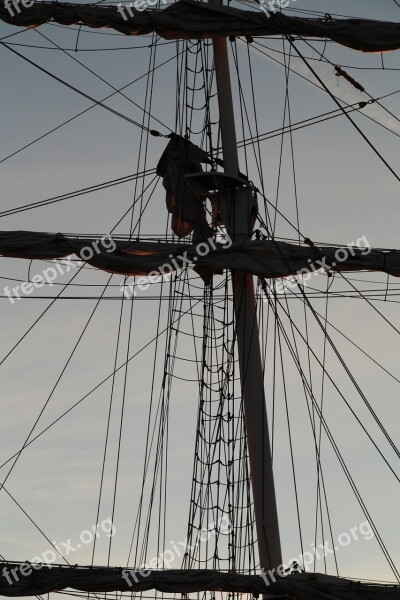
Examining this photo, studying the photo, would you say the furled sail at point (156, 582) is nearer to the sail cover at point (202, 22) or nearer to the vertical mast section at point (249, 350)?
the vertical mast section at point (249, 350)

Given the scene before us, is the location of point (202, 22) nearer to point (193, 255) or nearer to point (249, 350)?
point (193, 255)

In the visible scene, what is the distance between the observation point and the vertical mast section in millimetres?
15766

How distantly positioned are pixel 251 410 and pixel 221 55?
5.42 m

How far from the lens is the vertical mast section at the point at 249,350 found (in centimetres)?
1577

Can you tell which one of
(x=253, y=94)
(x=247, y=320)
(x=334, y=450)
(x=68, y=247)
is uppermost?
(x=253, y=94)

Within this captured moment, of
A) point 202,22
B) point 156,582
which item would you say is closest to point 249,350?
point 156,582

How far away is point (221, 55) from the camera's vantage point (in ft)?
62.4

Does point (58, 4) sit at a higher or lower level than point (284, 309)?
higher

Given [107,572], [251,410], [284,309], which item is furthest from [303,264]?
[107,572]

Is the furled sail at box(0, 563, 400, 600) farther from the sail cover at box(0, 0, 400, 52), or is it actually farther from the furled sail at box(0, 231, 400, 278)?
the sail cover at box(0, 0, 400, 52)

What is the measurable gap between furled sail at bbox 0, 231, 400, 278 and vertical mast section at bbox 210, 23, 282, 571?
371 millimetres

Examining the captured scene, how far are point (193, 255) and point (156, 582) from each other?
4470mm

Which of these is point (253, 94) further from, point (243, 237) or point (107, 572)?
point (107, 572)

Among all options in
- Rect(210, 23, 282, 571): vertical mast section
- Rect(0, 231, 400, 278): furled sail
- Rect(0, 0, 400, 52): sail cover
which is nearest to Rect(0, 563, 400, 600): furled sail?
Rect(210, 23, 282, 571): vertical mast section
